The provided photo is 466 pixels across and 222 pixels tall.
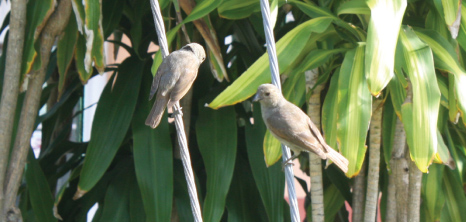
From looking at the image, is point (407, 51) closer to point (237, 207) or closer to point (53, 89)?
point (237, 207)

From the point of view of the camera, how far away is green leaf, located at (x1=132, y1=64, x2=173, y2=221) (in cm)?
210

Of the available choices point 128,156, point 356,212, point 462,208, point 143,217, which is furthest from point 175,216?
point 462,208

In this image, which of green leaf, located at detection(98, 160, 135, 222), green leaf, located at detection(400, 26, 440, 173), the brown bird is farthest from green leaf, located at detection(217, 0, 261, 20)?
green leaf, located at detection(98, 160, 135, 222)

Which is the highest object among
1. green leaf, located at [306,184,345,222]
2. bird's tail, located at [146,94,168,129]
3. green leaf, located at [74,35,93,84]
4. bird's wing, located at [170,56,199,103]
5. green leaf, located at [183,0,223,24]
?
green leaf, located at [183,0,223,24]

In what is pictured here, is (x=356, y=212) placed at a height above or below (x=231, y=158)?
below

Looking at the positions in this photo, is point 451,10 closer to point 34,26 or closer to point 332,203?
point 332,203

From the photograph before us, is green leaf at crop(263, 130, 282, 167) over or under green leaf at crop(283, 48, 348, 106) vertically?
under

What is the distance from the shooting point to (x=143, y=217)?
7.36ft

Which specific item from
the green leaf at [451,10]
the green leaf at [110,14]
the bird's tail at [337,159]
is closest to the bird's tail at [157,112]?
the bird's tail at [337,159]

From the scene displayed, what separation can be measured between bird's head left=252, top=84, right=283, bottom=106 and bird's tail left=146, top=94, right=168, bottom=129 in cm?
21

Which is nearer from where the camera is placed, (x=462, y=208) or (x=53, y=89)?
(x=462, y=208)

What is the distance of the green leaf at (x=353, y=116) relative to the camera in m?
1.65

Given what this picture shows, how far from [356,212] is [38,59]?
1.29 metres

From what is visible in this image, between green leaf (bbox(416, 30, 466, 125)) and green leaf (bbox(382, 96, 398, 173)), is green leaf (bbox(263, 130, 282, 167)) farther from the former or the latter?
green leaf (bbox(416, 30, 466, 125))
